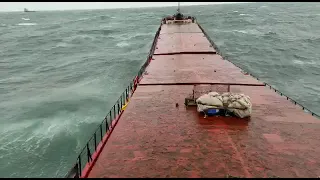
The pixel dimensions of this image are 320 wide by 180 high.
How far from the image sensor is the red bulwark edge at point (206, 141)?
8.42 meters

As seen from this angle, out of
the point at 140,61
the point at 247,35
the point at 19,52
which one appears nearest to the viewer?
the point at 140,61

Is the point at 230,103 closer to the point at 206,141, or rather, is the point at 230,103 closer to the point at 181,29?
the point at 206,141

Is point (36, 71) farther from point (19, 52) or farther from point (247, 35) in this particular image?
point (247, 35)

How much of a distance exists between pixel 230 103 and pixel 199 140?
2.84m

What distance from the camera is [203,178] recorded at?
791 cm

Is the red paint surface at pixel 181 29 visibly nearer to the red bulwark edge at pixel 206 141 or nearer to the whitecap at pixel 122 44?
the whitecap at pixel 122 44

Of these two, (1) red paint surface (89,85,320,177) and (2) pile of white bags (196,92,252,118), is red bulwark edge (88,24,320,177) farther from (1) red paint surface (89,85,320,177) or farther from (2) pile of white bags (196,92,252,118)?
(2) pile of white bags (196,92,252,118)

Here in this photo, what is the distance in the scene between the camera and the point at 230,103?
39.6ft

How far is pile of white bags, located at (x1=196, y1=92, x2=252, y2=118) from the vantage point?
39.3 ft

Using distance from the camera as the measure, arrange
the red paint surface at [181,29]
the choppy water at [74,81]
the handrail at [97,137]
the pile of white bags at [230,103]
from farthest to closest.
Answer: the red paint surface at [181,29], the choppy water at [74,81], the pile of white bags at [230,103], the handrail at [97,137]

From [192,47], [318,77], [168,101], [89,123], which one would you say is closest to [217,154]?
[168,101]

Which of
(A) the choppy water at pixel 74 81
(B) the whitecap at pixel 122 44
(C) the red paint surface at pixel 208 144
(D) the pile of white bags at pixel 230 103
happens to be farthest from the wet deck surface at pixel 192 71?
(B) the whitecap at pixel 122 44

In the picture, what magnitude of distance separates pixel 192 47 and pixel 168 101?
54.0 ft

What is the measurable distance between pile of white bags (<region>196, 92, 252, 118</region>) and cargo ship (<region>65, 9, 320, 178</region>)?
1.22 feet
